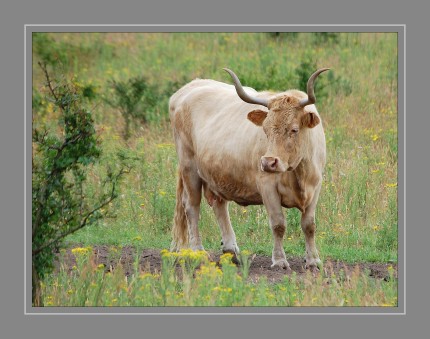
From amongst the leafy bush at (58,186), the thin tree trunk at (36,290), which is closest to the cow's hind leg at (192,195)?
the leafy bush at (58,186)

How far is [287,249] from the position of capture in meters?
12.8

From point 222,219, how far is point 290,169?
197 cm

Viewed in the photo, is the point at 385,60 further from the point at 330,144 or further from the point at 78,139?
the point at 78,139

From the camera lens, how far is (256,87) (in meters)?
19.4

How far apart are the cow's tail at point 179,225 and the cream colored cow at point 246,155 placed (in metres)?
0.01

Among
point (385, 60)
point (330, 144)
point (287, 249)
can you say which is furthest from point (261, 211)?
point (385, 60)

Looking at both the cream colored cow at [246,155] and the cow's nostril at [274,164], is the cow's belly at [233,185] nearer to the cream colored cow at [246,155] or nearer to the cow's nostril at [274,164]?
the cream colored cow at [246,155]

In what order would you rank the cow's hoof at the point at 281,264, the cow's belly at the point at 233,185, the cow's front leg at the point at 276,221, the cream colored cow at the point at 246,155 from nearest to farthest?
1. the cream colored cow at the point at 246,155
2. the cow's front leg at the point at 276,221
3. the cow's hoof at the point at 281,264
4. the cow's belly at the point at 233,185

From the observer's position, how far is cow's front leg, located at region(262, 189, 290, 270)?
1149cm

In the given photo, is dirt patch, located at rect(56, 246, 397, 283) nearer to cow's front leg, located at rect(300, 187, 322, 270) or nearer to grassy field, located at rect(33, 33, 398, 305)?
cow's front leg, located at rect(300, 187, 322, 270)

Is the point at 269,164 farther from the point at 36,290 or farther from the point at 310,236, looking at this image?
the point at 36,290

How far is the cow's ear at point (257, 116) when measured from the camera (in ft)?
36.9

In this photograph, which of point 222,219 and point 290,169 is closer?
point 290,169

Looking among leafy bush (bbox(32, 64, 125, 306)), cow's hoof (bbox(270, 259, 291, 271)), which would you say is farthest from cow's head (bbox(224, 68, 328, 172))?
leafy bush (bbox(32, 64, 125, 306))
